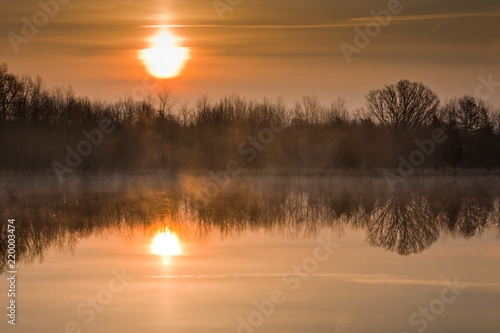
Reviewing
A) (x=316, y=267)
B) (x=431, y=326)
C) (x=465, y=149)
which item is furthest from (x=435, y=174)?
(x=431, y=326)

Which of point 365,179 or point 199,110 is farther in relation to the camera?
point 199,110

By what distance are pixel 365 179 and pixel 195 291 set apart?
30.6 m

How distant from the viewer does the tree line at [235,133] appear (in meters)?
48.4

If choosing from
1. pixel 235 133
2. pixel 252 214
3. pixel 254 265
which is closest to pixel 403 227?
pixel 252 214

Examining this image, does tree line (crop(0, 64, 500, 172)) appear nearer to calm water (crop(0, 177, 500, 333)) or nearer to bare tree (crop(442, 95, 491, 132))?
bare tree (crop(442, 95, 491, 132))

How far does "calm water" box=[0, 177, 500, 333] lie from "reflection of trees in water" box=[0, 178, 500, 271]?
0.19 feet

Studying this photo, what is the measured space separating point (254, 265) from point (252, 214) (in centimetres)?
802

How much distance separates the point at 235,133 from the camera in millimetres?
54062

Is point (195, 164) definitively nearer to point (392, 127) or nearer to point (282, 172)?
point (282, 172)

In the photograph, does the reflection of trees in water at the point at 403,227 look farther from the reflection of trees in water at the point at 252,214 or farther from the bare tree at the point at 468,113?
the bare tree at the point at 468,113

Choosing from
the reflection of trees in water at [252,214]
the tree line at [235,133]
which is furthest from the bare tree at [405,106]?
the reflection of trees in water at [252,214]

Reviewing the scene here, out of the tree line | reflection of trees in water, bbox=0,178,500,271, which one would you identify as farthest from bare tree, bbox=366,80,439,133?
reflection of trees in water, bbox=0,178,500,271

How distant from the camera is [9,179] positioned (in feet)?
128

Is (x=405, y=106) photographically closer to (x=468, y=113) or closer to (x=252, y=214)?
(x=468, y=113)
